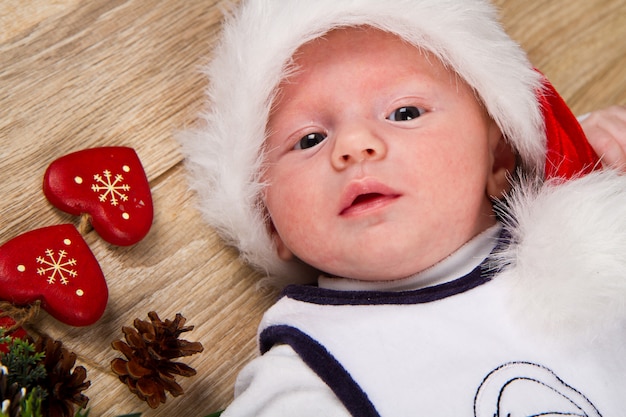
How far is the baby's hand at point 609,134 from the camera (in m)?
1.21

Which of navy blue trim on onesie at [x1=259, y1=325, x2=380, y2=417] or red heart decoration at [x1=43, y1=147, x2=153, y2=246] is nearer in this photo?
navy blue trim on onesie at [x1=259, y1=325, x2=380, y2=417]

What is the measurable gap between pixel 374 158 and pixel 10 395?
0.56 m

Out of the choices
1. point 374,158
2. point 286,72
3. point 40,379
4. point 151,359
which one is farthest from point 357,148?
point 40,379

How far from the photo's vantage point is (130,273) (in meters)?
1.16

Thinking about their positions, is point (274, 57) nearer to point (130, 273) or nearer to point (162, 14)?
point (162, 14)

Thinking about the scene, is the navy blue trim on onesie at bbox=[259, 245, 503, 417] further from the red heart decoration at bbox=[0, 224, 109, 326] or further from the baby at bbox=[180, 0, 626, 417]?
the red heart decoration at bbox=[0, 224, 109, 326]

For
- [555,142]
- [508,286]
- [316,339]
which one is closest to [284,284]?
[316,339]

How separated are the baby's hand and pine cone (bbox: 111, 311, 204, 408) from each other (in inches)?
29.7

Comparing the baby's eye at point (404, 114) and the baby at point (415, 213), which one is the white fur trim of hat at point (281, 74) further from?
the baby's eye at point (404, 114)

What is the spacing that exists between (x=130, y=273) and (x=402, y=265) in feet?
1.48

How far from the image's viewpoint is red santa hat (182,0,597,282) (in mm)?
1087

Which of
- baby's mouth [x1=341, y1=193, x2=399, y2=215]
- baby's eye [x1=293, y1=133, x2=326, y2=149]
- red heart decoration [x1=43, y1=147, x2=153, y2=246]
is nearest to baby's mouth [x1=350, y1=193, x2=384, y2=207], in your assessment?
baby's mouth [x1=341, y1=193, x2=399, y2=215]

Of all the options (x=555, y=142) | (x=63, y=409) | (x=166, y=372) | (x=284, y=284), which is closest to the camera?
(x=63, y=409)

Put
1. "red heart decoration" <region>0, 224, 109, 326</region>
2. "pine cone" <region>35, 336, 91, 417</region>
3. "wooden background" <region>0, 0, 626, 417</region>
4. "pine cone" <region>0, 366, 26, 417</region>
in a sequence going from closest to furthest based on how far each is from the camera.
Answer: "pine cone" <region>0, 366, 26, 417</region> < "pine cone" <region>35, 336, 91, 417</region> < "red heart decoration" <region>0, 224, 109, 326</region> < "wooden background" <region>0, 0, 626, 417</region>
